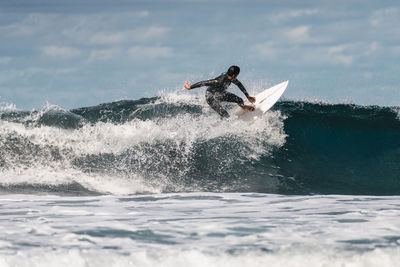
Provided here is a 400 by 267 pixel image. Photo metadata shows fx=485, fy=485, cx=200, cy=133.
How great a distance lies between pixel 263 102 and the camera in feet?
38.3

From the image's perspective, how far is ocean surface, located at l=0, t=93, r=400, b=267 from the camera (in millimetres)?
4691

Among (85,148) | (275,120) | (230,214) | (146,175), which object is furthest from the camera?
(275,120)

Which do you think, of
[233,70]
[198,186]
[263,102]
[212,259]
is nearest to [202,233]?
[212,259]

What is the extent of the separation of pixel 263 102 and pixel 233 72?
4.34 feet

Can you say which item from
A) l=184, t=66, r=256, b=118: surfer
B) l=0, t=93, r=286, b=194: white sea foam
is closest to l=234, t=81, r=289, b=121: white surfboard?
l=0, t=93, r=286, b=194: white sea foam

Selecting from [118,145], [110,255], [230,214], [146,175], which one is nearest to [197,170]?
[146,175]

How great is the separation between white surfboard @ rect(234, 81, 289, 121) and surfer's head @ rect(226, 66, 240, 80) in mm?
1118

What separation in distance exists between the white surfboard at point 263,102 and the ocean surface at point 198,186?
251 mm

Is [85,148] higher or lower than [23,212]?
higher

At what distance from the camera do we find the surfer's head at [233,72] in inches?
424

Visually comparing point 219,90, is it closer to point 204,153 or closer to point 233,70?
point 233,70

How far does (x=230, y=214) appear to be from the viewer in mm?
6367

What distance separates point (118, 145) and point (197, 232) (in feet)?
20.7

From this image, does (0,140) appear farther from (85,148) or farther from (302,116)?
(302,116)
